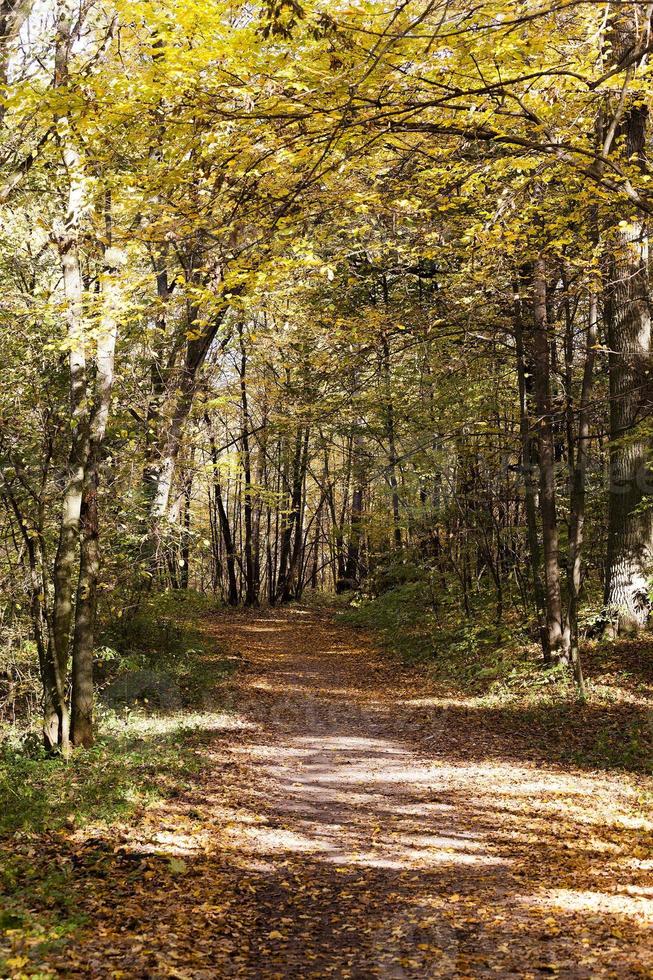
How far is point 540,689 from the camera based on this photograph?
11.0 m

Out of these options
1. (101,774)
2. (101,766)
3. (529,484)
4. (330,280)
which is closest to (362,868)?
(101,774)

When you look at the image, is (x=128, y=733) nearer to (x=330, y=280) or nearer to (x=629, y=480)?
(x=330, y=280)

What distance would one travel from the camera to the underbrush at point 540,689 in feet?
28.8

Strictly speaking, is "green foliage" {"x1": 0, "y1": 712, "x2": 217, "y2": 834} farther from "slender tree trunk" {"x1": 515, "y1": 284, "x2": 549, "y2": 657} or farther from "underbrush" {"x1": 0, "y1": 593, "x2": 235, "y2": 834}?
"slender tree trunk" {"x1": 515, "y1": 284, "x2": 549, "y2": 657}

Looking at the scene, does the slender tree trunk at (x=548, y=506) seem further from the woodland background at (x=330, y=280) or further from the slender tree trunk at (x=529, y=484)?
the slender tree trunk at (x=529, y=484)

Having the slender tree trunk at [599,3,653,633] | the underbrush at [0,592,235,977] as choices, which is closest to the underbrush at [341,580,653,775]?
the slender tree trunk at [599,3,653,633]

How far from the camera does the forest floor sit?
4293 millimetres

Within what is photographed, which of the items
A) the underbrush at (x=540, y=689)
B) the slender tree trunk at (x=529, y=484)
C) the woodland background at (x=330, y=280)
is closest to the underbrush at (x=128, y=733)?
the woodland background at (x=330, y=280)

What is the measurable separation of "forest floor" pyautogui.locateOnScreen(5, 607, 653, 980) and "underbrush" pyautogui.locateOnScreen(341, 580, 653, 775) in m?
0.44

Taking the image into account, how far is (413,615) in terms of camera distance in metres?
19.1

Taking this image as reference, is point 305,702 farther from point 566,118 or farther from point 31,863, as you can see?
point 566,118

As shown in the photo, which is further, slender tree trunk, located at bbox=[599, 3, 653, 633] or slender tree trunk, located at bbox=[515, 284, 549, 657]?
slender tree trunk, located at bbox=[515, 284, 549, 657]

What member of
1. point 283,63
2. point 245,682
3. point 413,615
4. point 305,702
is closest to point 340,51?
point 283,63

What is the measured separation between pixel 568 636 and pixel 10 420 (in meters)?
7.99
